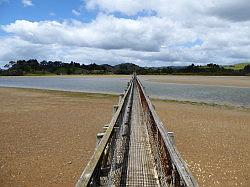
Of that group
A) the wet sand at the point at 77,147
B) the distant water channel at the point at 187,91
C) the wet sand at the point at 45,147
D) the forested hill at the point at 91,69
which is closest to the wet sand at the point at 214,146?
the wet sand at the point at 77,147

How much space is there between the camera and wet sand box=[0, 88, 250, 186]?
9359 mm

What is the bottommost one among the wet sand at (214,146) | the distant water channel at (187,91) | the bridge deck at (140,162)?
the distant water channel at (187,91)

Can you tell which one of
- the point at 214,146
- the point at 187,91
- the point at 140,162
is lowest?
the point at 187,91

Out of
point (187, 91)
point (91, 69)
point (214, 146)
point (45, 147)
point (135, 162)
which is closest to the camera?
point (135, 162)

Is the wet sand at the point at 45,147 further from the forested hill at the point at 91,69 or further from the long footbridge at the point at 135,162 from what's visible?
the forested hill at the point at 91,69

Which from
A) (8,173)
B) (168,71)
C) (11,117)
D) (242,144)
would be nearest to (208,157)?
(242,144)

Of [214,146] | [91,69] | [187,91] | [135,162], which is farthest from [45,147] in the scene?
[91,69]

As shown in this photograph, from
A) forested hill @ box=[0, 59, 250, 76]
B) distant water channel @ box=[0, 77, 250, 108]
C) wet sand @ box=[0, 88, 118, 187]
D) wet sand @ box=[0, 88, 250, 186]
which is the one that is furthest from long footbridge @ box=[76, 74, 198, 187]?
forested hill @ box=[0, 59, 250, 76]

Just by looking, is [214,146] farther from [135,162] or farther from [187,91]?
[187,91]

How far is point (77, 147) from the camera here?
12391mm

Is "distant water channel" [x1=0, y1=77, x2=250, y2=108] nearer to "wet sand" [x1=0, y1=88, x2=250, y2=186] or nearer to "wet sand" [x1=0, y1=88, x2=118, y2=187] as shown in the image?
"wet sand" [x1=0, y1=88, x2=250, y2=186]

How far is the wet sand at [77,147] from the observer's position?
936 centimetres

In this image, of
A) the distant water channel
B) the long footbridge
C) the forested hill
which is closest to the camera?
the long footbridge

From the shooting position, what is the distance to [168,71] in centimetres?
15325
